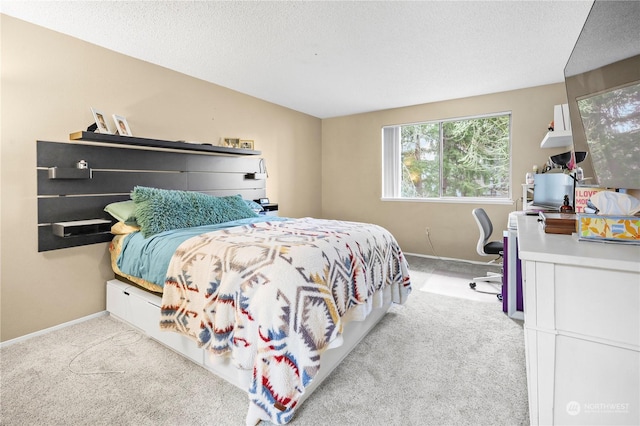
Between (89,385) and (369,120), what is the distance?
481cm

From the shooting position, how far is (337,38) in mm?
2561

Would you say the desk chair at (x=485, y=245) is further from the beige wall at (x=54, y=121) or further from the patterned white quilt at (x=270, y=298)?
the beige wall at (x=54, y=121)

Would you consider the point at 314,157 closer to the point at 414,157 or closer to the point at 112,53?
the point at 414,157

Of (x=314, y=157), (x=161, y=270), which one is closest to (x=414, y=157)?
(x=314, y=157)

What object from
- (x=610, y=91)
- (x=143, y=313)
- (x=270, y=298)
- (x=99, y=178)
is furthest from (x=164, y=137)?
(x=610, y=91)

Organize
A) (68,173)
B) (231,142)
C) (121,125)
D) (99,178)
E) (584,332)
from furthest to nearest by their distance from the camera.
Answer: (231,142) → (121,125) → (99,178) → (68,173) → (584,332)

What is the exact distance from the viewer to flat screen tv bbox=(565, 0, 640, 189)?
110 cm

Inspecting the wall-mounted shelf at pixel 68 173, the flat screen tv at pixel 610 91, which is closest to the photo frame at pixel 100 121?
the wall-mounted shelf at pixel 68 173

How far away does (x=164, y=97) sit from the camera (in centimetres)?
317

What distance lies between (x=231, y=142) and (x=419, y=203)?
9.91ft

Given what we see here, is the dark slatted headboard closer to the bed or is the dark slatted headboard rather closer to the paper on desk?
the bed

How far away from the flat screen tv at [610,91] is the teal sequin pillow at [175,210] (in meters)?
2.71

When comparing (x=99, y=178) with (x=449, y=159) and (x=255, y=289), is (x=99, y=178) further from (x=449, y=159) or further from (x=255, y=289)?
(x=449, y=159)

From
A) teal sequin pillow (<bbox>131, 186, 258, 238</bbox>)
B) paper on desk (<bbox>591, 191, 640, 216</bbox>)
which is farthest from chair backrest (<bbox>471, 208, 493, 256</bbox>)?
teal sequin pillow (<bbox>131, 186, 258, 238</bbox>)
